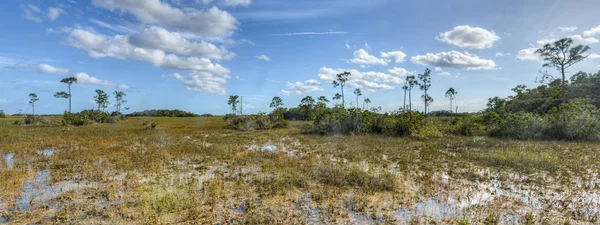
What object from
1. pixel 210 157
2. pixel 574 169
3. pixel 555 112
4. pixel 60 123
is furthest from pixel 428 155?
pixel 60 123

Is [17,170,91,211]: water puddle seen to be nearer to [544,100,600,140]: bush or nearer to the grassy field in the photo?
the grassy field

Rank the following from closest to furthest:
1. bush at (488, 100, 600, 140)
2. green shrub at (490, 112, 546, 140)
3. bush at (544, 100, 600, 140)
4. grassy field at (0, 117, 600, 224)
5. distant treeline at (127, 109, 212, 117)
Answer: grassy field at (0, 117, 600, 224) → bush at (544, 100, 600, 140) → bush at (488, 100, 600, 140) → green shrub at (490, 112, 546, 140) → distant treeline at (127, 109, 212, 117)

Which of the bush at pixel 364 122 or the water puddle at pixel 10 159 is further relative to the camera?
the bush at pixel 364 122

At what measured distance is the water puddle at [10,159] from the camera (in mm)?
9840

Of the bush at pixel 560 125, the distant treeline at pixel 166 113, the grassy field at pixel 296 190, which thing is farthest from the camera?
the distant treeline at pixel 166 113

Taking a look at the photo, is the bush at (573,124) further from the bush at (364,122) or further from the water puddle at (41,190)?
the water puddle at (41,190)

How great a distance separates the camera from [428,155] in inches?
482

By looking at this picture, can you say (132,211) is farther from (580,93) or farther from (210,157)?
(580,93)

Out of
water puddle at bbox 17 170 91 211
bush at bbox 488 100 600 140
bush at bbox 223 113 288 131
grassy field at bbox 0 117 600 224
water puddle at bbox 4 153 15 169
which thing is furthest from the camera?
bush at bbox 223 113 288 131

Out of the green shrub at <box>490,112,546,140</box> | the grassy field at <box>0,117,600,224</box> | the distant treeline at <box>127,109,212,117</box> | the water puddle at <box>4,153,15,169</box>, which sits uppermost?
the distant treeline at <box>127,109,212,117</box>

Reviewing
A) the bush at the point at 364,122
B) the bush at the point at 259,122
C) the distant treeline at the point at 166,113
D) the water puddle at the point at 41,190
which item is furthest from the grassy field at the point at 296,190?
the distant treeline at the point at 166,113

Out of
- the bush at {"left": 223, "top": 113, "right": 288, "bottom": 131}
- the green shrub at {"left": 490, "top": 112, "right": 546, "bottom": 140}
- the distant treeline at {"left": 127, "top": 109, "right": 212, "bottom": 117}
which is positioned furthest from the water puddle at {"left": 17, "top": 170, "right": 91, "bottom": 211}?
the distant treeline at {"left": 127, "top": 109, "right": 212, "bottom": 117}

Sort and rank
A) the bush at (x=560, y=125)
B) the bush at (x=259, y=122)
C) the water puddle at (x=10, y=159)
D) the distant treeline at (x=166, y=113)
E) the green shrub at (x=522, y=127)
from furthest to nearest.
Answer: the distant treeline at (x=166, y=113) → the bush at (x=259, y=122) → the green shrub at (x=522, y=127) → the bush at (x=560, y=125) → the water puddle at (x=10, y=159)

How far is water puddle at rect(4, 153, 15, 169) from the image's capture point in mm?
9840
